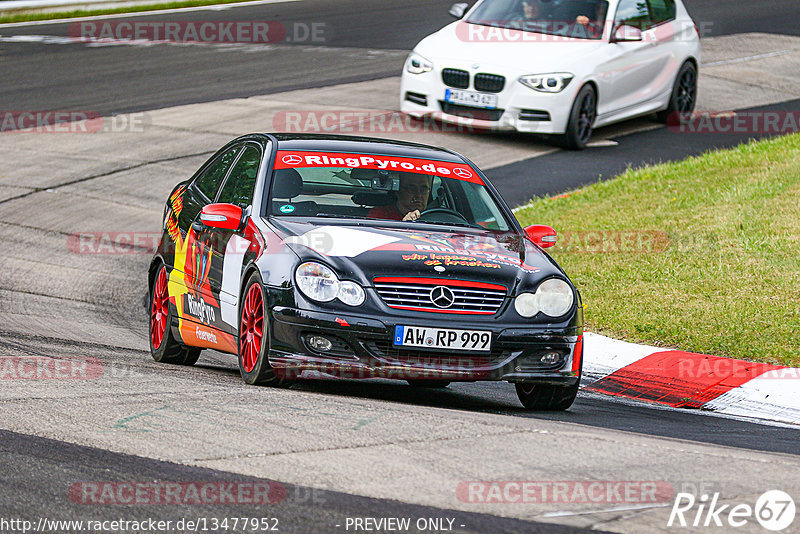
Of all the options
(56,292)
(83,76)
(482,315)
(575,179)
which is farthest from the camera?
(83,76)

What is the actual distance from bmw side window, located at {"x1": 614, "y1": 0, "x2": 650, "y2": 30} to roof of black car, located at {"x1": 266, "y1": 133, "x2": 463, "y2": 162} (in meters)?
9.28

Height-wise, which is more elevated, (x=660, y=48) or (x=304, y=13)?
(x=660, y=48)

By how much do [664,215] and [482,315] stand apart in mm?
6135

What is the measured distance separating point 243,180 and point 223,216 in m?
0.54

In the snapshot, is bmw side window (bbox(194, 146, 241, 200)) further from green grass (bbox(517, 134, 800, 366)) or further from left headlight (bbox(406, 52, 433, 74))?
left headlight (bbox(406, 52, 433, 74))

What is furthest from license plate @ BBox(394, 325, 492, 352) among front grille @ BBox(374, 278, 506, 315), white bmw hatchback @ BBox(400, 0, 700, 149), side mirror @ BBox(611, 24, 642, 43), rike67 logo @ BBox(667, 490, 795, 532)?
side mirror @ BBox(611, 24, 642, 43)

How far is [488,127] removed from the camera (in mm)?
16625

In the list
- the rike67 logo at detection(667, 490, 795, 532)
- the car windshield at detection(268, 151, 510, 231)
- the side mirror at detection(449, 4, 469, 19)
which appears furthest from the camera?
the side mirror at detection(449, 4, 469, 19)

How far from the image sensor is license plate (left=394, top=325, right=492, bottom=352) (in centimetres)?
685

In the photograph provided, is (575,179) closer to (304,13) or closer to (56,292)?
(56,292)

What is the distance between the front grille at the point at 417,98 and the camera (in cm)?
1691

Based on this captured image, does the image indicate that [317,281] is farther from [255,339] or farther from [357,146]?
[357,146]

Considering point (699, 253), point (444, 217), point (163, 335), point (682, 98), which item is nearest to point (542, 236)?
point (444, 217)

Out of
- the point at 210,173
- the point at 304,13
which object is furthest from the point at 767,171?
the point at 304,13
